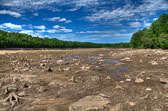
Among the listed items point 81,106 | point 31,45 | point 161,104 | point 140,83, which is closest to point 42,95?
point 81,106

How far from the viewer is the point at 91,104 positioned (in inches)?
203

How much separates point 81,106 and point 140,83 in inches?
186

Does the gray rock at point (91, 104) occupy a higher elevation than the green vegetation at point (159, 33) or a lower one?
lower

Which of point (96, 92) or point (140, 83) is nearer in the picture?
point (96, 92)

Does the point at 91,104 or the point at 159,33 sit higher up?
the point at 159,33

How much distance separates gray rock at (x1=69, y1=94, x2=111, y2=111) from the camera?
4932 millimetres

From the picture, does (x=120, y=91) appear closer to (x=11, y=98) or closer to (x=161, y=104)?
(x=161, y=104)

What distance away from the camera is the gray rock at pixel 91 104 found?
194 inches

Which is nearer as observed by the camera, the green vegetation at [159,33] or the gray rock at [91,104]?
the gray rock at [91,104]

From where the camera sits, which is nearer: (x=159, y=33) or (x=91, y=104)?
(x=91, y=104)

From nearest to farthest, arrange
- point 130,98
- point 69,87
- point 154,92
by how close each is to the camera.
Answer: point 130,98, point 154,92, point 69,87

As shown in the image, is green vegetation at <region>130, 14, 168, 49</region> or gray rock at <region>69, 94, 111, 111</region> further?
green vegetation at <region>130, 14, 168, 49</region>

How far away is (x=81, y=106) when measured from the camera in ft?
16.6

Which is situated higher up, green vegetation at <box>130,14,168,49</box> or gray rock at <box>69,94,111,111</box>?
green vegetation at <box>130,14,168,49</box>
